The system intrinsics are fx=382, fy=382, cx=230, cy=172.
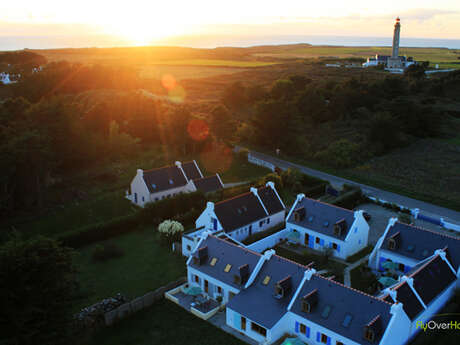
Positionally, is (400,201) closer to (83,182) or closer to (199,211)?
(199,211)

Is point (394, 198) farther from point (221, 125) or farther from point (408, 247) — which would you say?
point (221, 125)

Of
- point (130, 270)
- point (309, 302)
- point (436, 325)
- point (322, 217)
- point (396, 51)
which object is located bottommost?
point (130, 270)

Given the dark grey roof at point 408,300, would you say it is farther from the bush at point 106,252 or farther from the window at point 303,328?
the bush at point 106,252

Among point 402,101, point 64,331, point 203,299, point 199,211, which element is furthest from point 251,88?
point 64,331

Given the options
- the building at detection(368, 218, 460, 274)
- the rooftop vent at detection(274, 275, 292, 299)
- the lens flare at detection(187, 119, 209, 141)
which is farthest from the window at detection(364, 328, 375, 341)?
the lens flare at detection(187, 119, 209, 141)

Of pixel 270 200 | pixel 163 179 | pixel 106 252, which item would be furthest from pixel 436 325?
pixel 163 179

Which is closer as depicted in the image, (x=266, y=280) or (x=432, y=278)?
(x=266, y=280)
